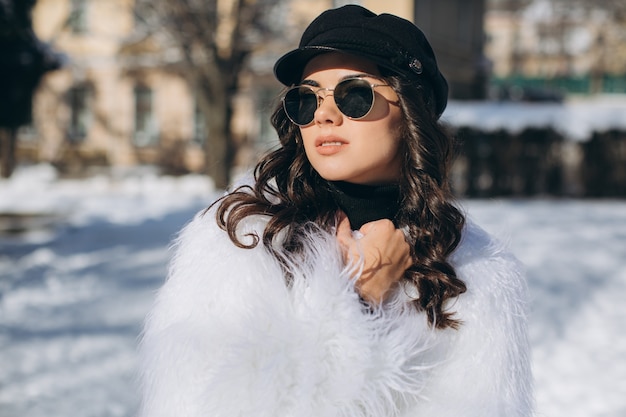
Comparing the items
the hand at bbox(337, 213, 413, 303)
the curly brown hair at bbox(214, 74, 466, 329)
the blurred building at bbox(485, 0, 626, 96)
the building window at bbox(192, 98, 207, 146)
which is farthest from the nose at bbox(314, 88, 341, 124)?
the blurred building at bbox(485, 0, 626, 96)

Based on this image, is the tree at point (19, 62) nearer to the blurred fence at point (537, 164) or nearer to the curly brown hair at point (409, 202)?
the curly brown hair at point (409, 202)

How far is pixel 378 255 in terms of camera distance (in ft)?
5.61

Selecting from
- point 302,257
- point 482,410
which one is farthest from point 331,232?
point 482,410

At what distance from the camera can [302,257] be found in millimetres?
1674

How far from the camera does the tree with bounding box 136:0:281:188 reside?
15.7 meters

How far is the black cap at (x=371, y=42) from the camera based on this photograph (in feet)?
5.48

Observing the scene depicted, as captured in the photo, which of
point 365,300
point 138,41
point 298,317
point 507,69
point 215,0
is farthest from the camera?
point 507,69

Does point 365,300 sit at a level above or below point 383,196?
below

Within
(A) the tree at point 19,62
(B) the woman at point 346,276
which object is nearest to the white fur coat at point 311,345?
(B) the woman at point 346,276

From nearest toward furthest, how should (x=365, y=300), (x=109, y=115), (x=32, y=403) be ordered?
(x=365, y=300) < (x=32, y=403) < (x=109, y=115)

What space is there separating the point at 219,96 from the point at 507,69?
4826cm

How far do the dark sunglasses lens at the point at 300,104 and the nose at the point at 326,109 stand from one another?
0.02 m

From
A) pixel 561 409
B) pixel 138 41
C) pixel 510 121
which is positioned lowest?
pixel 561 409

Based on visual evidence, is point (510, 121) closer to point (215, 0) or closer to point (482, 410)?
point (215, 0)
